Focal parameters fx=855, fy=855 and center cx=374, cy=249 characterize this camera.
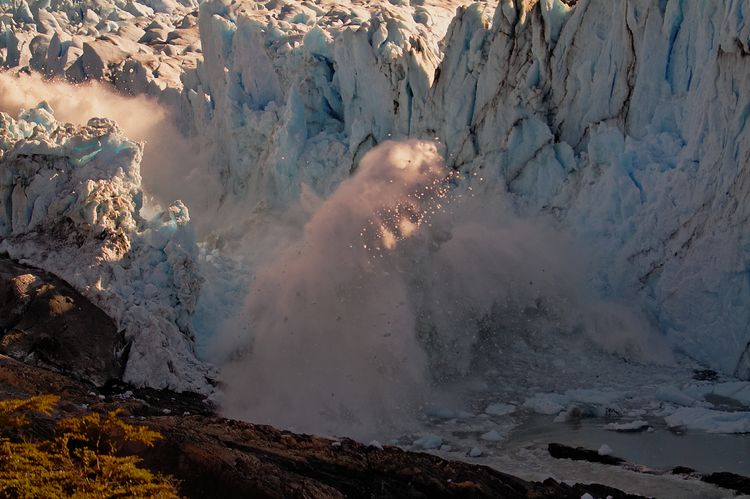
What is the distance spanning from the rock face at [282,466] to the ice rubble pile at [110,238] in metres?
3.53

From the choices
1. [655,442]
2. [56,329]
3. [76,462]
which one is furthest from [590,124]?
[76,462]

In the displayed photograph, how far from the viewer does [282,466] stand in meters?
9.27

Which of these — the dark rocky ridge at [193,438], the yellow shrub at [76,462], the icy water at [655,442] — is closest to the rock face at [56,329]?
the dark rocky ridge at [193,438]

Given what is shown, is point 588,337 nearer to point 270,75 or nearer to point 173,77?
point 270,75

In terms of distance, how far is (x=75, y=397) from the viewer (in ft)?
40.4

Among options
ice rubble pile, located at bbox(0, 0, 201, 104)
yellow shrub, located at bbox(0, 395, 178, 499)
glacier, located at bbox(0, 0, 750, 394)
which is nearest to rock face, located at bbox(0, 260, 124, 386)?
glacier, located at bbox(0, 0, 750, 394)

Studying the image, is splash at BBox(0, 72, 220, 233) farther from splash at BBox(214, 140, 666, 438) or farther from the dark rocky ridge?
the dark rocky ridge

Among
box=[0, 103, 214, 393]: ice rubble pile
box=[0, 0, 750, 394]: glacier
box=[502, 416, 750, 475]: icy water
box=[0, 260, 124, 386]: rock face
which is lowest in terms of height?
box=[0, 260, 124, 386]: rock face

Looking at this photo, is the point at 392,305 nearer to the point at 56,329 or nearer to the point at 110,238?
the point at 110,238

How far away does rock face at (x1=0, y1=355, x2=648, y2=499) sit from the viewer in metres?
8.29

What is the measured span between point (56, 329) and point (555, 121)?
11842mm

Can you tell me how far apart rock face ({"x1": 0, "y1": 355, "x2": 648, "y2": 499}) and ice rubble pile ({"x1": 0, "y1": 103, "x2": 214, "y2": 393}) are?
139 inches

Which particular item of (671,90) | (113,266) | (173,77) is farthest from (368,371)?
(173,77)

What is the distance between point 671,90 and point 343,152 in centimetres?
1035
